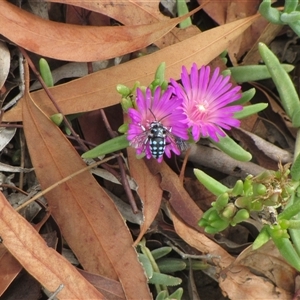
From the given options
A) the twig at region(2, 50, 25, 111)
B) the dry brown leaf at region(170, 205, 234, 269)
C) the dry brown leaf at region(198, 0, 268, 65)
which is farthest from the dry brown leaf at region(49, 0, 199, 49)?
the dry brown leaf at region(170, 205, 234, 269)

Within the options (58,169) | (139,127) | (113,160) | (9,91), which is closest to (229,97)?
(139,127)

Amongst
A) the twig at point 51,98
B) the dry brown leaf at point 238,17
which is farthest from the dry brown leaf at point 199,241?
the dry brown leaf at point 238,17

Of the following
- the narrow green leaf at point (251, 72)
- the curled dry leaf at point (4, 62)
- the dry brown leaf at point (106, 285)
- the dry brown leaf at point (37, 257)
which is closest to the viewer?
the dry brown leaf at point (37, 257)

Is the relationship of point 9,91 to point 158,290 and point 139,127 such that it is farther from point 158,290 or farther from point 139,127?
point 158,290

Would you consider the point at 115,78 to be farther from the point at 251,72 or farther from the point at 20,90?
the point at 251,72

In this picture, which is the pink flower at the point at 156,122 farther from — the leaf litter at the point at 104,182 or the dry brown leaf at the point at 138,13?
the dry brown leaf at the point at 138,13

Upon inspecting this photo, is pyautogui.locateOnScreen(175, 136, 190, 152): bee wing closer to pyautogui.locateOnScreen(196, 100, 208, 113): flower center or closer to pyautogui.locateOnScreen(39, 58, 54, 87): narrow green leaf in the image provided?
pyautogui.locateOnScreen(196, 100, 208, 113): flower center
